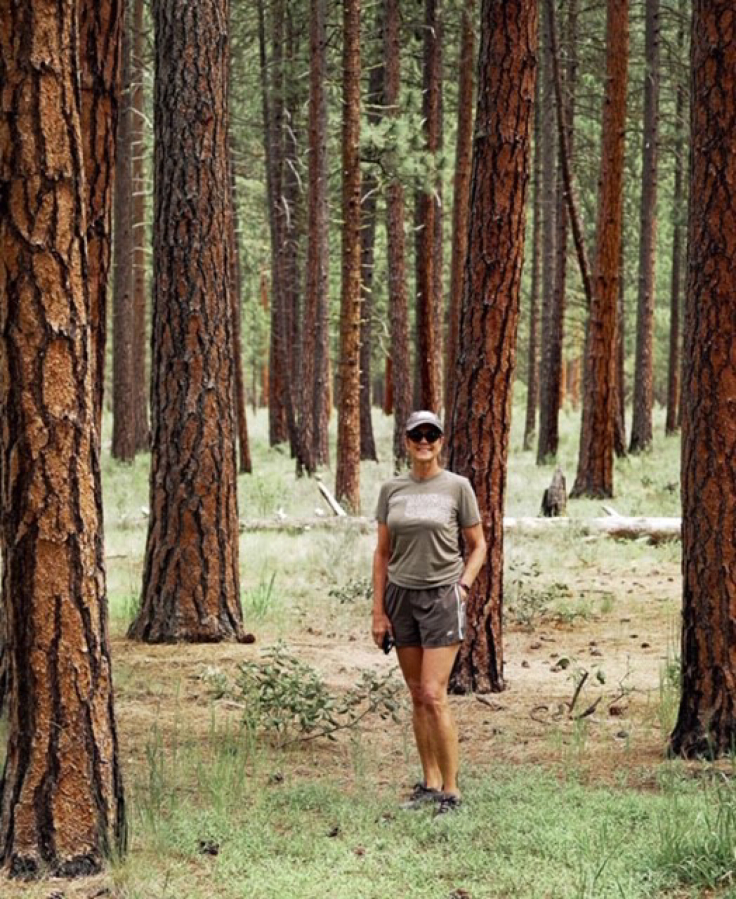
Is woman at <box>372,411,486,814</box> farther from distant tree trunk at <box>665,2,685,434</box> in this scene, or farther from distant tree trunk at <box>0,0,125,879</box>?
distant tree trunk at <box>665,2,685,434</box>

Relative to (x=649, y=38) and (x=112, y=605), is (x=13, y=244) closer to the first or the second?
(x=112, y=605)

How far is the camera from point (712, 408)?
257 inches

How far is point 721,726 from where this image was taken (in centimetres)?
652

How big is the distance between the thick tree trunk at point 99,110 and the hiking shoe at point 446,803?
2937mm

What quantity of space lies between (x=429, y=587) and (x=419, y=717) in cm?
68

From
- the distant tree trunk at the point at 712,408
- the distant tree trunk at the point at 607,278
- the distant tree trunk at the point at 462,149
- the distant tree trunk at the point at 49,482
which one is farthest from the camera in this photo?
the distant tree trunk at the point at 462,149

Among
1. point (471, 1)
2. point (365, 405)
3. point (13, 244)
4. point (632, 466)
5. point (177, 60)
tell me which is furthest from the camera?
point (365, 405)

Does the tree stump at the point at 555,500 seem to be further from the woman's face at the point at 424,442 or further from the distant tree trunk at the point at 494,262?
the woman's face at the point at 424,442

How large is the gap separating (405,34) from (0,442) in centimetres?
2121

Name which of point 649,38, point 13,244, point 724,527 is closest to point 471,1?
point 649,38

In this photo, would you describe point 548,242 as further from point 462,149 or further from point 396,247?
point 462,149

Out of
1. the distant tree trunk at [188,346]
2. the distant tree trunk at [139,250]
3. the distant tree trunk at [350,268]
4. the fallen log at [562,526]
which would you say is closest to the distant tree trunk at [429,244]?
the distant tree trunk at [350,268]

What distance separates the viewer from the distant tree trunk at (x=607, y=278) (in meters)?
17.8

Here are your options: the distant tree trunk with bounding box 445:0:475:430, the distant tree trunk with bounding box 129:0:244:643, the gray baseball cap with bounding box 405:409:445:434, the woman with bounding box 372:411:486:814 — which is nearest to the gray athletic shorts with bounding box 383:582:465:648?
the woman with bounding box 372:411:486:814
